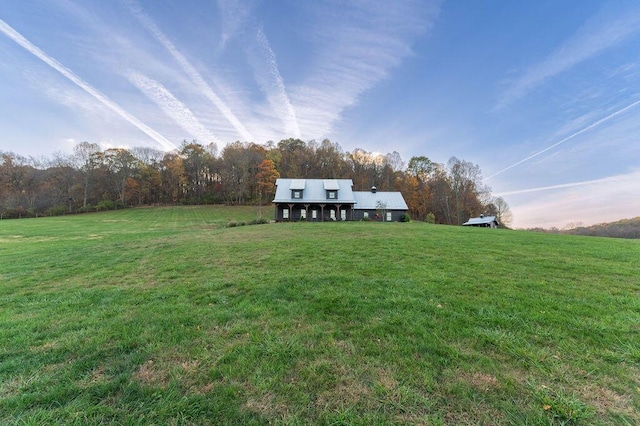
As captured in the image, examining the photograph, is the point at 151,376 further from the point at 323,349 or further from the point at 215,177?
the point at 215,177

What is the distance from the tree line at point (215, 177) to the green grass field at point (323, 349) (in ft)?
130

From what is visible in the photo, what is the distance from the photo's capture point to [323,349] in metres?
3.14

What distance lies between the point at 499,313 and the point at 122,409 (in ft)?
16.7

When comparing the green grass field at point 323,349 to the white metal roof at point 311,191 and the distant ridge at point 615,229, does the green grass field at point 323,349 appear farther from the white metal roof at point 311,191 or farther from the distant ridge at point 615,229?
the distant ridge at point 615,229

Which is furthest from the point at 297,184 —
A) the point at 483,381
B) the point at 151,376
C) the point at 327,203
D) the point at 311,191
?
the point at 483,381

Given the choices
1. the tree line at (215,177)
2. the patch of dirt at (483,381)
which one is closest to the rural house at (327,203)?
the tree line at (215,177)

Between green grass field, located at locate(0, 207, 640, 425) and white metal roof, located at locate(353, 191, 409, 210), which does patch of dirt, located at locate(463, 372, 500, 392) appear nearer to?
→ green grass field, located at locate(0, 207, 640, 425)

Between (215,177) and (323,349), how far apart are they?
62.2 m

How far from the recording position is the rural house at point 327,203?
30531 millimetres

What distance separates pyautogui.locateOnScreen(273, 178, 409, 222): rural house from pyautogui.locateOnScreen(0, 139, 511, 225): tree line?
1297 cm

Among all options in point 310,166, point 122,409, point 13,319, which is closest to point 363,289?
point 122,409

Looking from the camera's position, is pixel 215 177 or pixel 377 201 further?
pixel 215 177

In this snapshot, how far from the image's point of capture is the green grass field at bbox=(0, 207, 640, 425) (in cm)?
224

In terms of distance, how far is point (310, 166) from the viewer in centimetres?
5369
